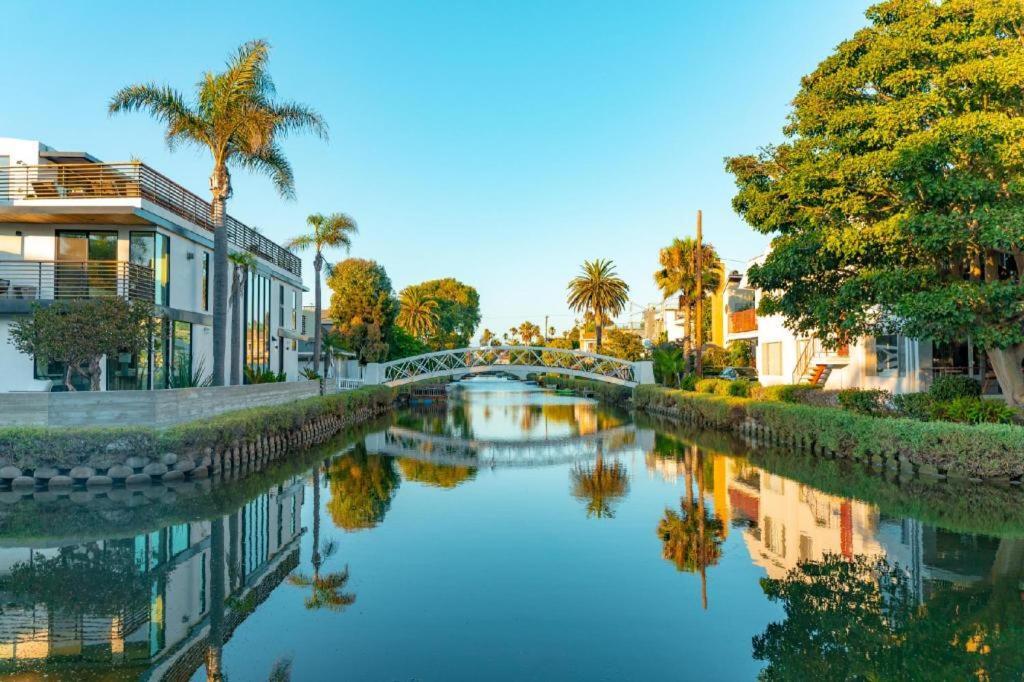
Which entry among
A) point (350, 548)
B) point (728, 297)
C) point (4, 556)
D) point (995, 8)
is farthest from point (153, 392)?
point (728, 297)

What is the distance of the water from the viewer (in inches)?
277

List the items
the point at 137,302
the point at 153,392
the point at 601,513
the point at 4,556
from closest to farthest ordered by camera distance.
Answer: the point at 4,556
the point at 601,513
the point at 153,392
the point at 137,302

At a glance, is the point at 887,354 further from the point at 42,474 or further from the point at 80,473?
the point at 42,474

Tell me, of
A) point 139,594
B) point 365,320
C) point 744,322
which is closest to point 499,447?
point 139,594

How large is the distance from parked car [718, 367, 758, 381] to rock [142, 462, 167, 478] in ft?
110

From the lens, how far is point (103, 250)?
76.2 feet

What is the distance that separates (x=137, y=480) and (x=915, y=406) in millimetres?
21473

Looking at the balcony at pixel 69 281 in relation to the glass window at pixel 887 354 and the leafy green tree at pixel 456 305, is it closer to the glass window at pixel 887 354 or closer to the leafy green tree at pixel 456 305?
the glass window at pixel 887 354

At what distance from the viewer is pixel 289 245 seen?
4022 centimetres

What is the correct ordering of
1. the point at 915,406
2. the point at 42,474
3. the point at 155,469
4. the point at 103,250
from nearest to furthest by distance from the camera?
the point at 42,474 → the point at 155,469 → the point at 915,406 → the point at 103,250

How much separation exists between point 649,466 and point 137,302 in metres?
15.7

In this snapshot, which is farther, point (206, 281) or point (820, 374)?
point (820, 374)

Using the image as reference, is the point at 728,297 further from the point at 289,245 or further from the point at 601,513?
the point at 601,513

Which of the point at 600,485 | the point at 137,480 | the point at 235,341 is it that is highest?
the point at 235,341
